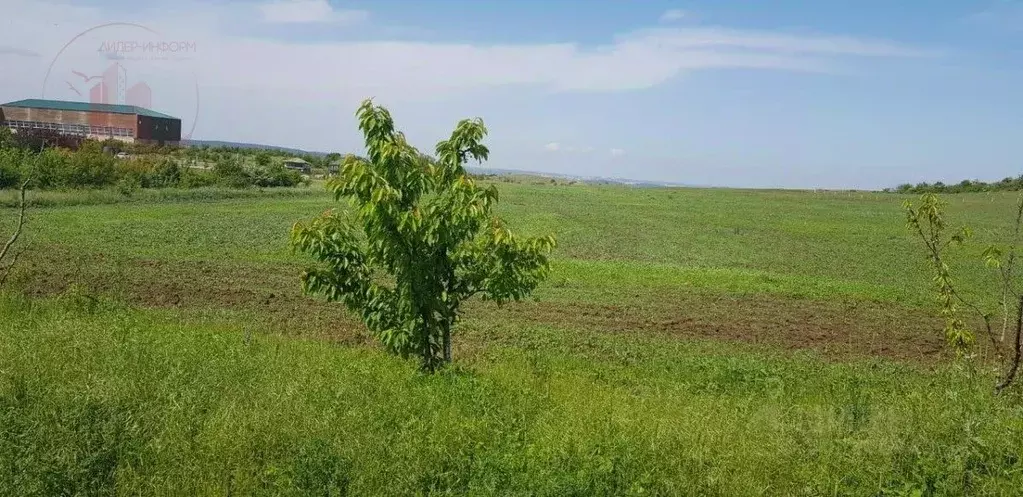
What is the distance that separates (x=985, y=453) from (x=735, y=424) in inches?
72.5

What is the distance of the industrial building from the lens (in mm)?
89312

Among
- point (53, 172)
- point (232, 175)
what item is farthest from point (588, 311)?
point (232, 175)

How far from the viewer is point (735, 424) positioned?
6328 millimetres

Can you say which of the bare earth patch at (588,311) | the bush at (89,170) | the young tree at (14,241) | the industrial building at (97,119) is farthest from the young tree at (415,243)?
the industrial building at (97,119)

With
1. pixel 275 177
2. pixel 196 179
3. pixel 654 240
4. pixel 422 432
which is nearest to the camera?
pixel 422 432

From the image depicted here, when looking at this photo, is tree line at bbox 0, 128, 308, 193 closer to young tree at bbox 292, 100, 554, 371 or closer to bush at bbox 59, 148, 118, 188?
bush at bbox 59, 148, 118, 188

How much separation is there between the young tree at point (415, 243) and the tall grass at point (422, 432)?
68cm

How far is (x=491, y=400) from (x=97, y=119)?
344ft

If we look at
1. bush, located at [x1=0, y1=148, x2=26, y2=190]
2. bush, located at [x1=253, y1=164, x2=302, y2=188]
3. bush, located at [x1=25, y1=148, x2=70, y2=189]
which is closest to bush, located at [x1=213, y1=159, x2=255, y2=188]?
bush, located at [x1=253, y1=164, x2=302, y2=188]

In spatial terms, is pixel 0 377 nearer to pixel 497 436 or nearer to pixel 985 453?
pixel 497 436

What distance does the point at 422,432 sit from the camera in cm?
554

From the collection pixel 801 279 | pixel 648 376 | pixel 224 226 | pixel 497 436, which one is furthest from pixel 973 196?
pixel 497 436

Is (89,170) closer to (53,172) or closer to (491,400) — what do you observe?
(53,172)

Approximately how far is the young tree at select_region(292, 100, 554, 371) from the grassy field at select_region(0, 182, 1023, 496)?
70 centimetres
